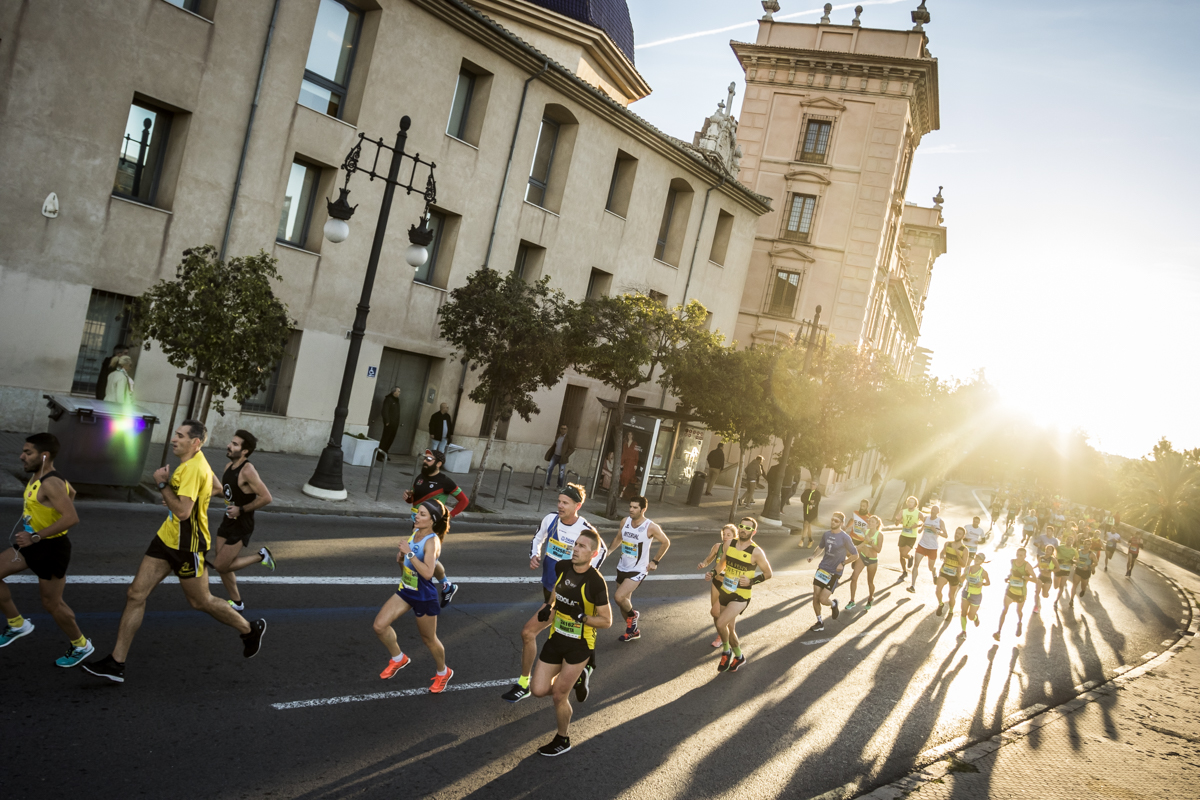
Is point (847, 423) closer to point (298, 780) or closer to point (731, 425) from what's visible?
point (731, 425)

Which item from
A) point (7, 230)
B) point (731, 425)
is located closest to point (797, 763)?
point (7, 230)

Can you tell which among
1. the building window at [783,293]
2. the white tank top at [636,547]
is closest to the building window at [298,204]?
the white tank top at [636,547]

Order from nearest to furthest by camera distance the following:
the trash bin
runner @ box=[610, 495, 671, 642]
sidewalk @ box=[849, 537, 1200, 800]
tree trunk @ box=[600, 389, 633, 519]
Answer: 1. sidewalk @ box=[849, 537, 1200, 800]
2. runner @ box=[610, 495, 671, 642]
3. the trash bin
4. tree trunk @ box=[600, 389, 633, 519]

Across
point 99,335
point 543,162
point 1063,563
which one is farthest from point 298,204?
point 1063,563

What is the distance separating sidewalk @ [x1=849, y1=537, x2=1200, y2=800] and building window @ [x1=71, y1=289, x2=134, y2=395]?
15.9 metres

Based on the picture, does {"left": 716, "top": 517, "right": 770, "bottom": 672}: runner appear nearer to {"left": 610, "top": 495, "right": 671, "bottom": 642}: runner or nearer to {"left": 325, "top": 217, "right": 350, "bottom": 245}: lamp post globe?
{"left": 610, "top": 495, "right": 671, "bottom": 642}: runner

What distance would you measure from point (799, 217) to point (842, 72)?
23.6ft

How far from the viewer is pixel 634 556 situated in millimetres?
10516

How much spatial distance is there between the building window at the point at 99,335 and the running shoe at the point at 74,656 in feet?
38.1

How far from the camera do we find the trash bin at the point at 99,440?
11656 mm

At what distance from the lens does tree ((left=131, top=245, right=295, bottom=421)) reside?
1264 centimetres

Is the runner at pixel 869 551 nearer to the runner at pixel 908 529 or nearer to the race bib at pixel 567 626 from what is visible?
the runner at pixel 908 529

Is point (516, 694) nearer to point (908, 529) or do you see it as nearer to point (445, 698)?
point (445, 698)

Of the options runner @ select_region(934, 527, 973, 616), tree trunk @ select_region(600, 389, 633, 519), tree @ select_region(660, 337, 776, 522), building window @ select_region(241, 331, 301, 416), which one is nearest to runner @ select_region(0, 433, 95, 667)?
runner @ select_region(934, 527, 973, 616)
